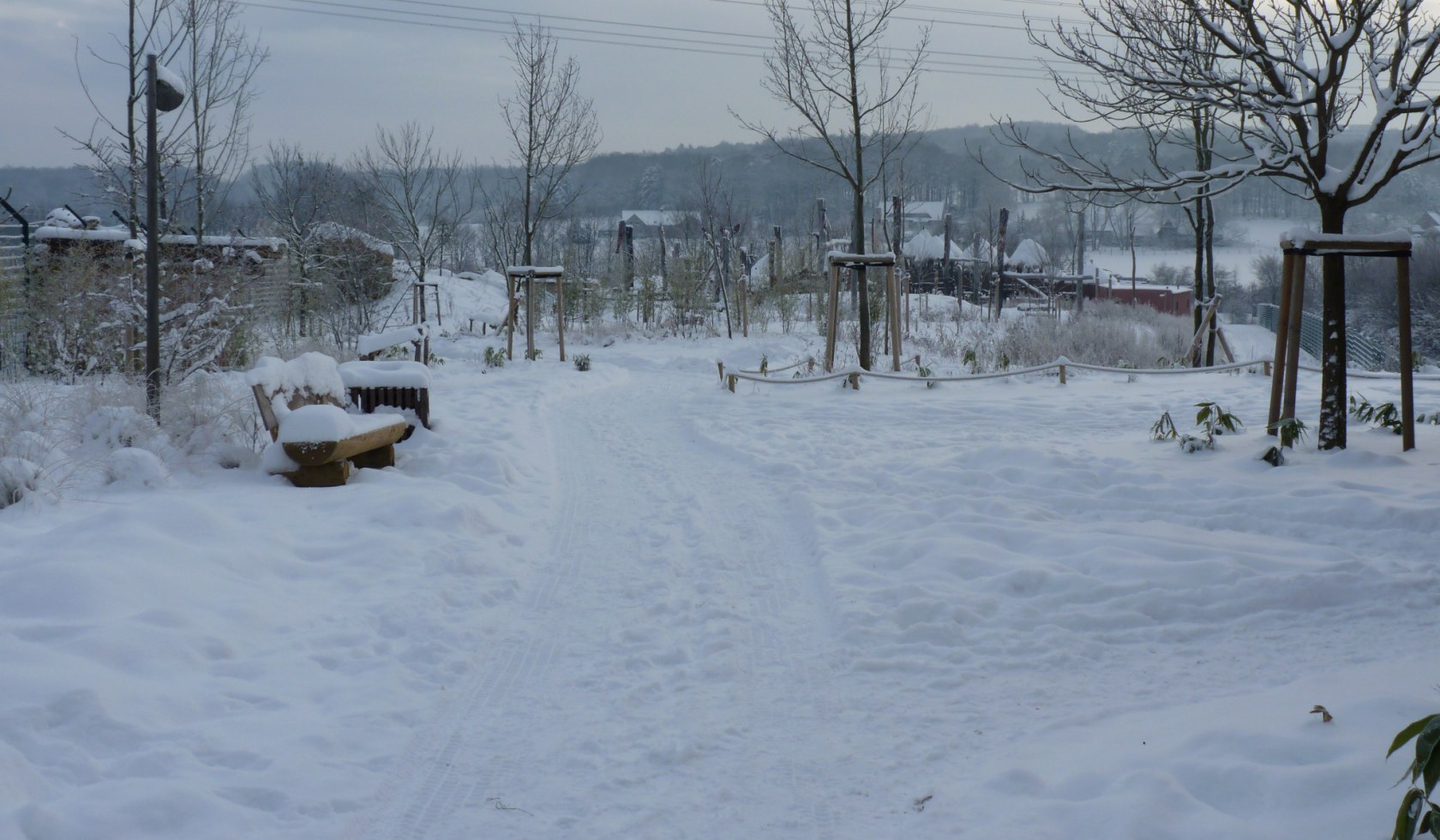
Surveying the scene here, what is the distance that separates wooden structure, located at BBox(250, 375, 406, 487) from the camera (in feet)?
20.7

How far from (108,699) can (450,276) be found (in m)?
34.5

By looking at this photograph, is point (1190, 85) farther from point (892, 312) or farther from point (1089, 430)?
point (892, 312)

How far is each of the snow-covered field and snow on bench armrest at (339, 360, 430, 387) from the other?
106 cm

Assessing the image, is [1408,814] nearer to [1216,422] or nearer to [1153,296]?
[1216,422]

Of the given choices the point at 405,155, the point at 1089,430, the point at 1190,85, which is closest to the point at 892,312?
the point at 1089,430

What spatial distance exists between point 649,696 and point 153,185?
19.5ft

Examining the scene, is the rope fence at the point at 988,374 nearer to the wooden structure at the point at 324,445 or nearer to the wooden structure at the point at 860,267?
the wooden structure at the point at 860,267

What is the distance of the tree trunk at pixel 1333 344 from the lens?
6.72 m

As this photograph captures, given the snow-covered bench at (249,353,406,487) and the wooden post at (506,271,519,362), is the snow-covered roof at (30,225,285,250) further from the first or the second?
the snow-covered bench at (249,353,406,487)

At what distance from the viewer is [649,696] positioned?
3756 mm

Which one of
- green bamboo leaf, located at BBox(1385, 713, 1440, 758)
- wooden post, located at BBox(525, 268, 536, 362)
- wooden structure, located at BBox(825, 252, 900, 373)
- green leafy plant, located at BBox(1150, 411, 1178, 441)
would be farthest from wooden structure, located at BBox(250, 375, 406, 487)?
wooden post, located at BBox(525, 268, 536, 362)

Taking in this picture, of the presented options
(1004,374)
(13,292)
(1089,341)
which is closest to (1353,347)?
(1089,341)

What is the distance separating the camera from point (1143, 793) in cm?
276

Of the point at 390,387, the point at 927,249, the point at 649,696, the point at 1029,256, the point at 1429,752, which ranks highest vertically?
the point at 1029,256
